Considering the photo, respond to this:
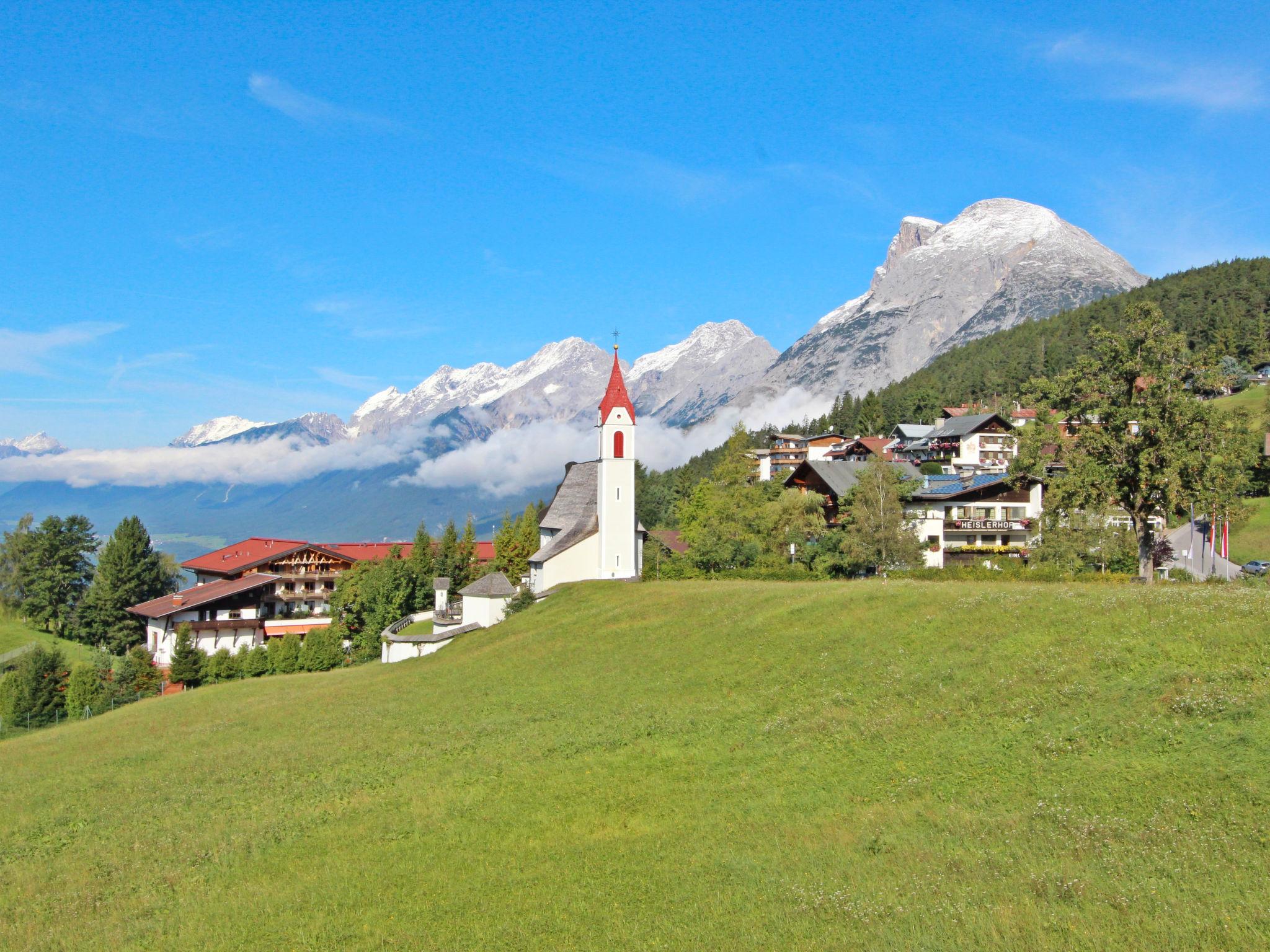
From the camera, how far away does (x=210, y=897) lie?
628 inches

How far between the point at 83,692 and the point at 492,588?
31.4m

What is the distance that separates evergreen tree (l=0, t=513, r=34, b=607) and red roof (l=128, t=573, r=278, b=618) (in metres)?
19.4

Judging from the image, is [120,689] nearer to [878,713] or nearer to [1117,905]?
[878,713]

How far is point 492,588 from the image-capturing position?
59.9 meters

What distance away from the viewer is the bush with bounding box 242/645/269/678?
6631 cm

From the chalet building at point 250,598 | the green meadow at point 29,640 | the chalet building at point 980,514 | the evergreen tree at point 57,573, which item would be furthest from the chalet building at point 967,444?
the evergreen tree at point 57,573

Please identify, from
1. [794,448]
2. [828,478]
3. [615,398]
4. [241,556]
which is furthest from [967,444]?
[241,556]

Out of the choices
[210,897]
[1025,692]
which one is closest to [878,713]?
[1025,692]

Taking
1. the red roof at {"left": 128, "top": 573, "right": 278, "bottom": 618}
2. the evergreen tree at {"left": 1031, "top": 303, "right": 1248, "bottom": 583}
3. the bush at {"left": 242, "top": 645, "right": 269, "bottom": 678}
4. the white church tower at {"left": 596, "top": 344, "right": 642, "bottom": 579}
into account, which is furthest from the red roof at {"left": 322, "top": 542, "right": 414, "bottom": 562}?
the evergreen tree at {"left": 1031, "top": 303, "right": 1248, "bottom": 583}

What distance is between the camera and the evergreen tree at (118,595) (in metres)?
88.1

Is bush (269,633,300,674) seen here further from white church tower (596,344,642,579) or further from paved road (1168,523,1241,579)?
paved road (1168,523,1241,579)

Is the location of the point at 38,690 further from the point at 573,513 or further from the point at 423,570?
the point at 573,513

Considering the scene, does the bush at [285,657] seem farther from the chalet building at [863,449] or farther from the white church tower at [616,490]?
the chalet building at [863,449]

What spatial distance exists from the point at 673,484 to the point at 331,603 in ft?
245
